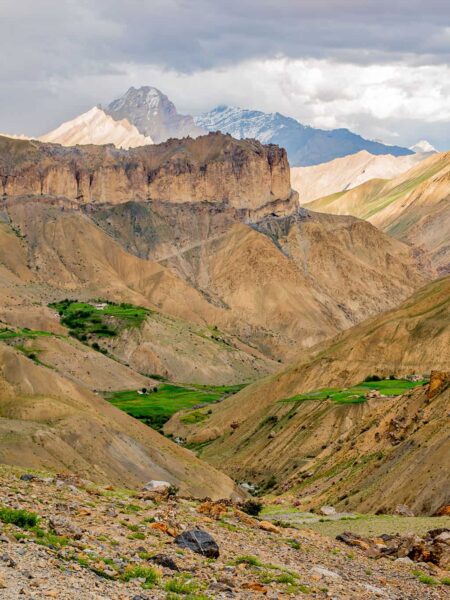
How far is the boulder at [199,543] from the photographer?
2656cm

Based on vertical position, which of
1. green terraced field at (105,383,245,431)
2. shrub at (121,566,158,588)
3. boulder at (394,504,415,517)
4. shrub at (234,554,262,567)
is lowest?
green terraced field at (105,383,245,431)

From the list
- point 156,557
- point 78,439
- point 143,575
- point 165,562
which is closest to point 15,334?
point 78,439

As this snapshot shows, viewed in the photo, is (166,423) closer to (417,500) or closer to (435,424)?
(435,424)

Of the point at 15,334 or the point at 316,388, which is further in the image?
the point at 15,334

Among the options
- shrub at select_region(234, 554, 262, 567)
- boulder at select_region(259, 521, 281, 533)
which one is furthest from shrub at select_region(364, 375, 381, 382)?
shrub at select_region(234, 554, 262, 567)

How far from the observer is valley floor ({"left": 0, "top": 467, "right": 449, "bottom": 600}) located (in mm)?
20984

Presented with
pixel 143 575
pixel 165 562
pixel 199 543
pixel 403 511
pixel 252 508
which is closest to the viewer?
pixel 143 575

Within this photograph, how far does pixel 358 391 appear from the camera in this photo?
99062 mm

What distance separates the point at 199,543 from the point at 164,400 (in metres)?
128

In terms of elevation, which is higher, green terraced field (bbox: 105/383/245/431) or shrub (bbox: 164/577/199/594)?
shrub (bbox: 164/577/199/594)

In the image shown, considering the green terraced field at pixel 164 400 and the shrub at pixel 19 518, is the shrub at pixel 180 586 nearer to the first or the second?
the shrub at pixel 19 518

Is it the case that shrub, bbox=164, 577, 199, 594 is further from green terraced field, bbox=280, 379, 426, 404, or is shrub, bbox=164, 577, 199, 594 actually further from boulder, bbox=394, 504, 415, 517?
green terraced field, bbox=280, 379, 426, 404

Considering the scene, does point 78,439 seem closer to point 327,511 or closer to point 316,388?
point 327,511

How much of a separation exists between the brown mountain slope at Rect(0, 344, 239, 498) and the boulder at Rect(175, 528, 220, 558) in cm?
2648
